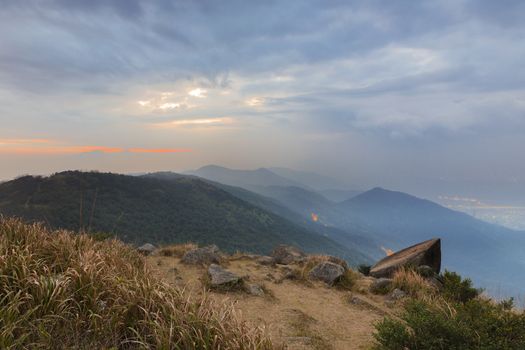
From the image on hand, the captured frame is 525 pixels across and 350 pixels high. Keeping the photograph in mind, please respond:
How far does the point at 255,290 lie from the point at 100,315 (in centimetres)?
589

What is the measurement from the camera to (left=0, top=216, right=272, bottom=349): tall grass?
470cm

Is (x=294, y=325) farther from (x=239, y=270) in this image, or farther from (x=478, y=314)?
(x=239, y=270)

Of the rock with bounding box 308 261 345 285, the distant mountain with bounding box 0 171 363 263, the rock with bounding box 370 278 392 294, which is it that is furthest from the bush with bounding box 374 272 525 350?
the distant mountain with bounding box 0 171 363 263

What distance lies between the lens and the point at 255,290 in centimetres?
1058

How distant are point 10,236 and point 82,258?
2842 mm

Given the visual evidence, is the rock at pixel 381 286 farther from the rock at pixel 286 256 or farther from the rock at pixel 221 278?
the rock at pixel 221 278

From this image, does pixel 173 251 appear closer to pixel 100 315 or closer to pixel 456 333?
pixel 100 315

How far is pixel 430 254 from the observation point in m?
15.9

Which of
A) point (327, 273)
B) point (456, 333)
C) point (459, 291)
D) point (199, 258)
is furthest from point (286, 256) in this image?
point (456, 333)

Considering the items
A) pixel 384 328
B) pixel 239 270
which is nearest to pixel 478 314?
pixel 384 328

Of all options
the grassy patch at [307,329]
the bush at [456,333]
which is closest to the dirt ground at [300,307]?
the grassy patch at [307,329]

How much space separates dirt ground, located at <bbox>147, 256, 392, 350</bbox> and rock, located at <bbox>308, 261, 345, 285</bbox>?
0.39m

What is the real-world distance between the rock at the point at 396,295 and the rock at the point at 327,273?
2.01 m

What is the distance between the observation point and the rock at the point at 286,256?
664 inches
